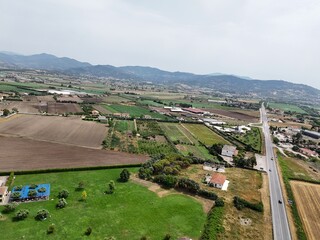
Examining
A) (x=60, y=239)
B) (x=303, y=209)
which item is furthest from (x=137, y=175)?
(x=303, y=209)

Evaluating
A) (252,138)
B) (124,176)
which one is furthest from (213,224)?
(252,138)

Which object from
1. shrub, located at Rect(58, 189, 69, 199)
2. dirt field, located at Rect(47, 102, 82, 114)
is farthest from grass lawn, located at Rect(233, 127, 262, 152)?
dirt field, located at Rect(47, 102, 82, 114)

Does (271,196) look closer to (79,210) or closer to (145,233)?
(145,233)

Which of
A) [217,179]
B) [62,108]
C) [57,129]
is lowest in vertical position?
[62,108]

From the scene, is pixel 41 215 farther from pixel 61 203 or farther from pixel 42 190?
pixel 42 190

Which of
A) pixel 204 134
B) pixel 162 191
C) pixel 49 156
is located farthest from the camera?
pixel 204 134

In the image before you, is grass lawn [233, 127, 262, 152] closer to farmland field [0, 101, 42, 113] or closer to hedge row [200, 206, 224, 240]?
hedge row [200, 206, 224, 240]

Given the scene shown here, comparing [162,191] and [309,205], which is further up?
[309,205]
